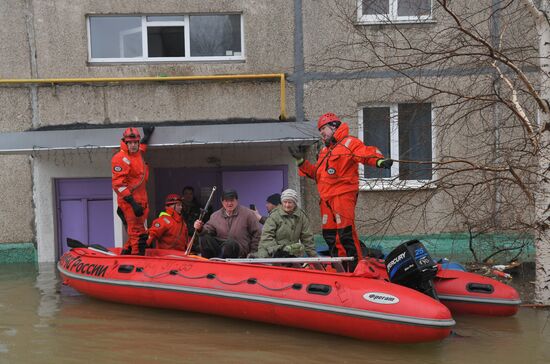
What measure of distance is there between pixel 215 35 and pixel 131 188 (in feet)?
11.8

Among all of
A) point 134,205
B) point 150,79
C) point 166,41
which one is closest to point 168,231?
point 134,205

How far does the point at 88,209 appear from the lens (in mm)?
9711

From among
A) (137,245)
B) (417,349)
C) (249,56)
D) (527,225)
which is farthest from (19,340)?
(249,56)

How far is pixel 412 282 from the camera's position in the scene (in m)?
5.48

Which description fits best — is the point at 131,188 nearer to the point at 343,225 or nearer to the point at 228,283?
the point at 228,283

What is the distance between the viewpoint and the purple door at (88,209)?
31.8 ft

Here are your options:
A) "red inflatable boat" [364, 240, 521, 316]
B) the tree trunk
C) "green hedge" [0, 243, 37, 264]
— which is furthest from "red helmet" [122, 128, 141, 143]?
the tree trunk

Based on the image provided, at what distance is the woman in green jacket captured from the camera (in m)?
6.25

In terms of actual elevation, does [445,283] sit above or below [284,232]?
below

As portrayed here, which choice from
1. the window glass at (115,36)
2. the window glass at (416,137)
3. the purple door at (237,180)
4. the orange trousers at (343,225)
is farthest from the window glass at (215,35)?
the orange trousers at (343,225)

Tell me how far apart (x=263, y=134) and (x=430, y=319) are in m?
4.30

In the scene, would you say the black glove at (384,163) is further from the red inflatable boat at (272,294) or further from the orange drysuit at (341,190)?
the red inflatable boat at (272,294)

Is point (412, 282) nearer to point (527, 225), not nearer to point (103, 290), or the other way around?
point (527, 225)

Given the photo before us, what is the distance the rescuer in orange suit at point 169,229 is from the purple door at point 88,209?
2314 millimetres
